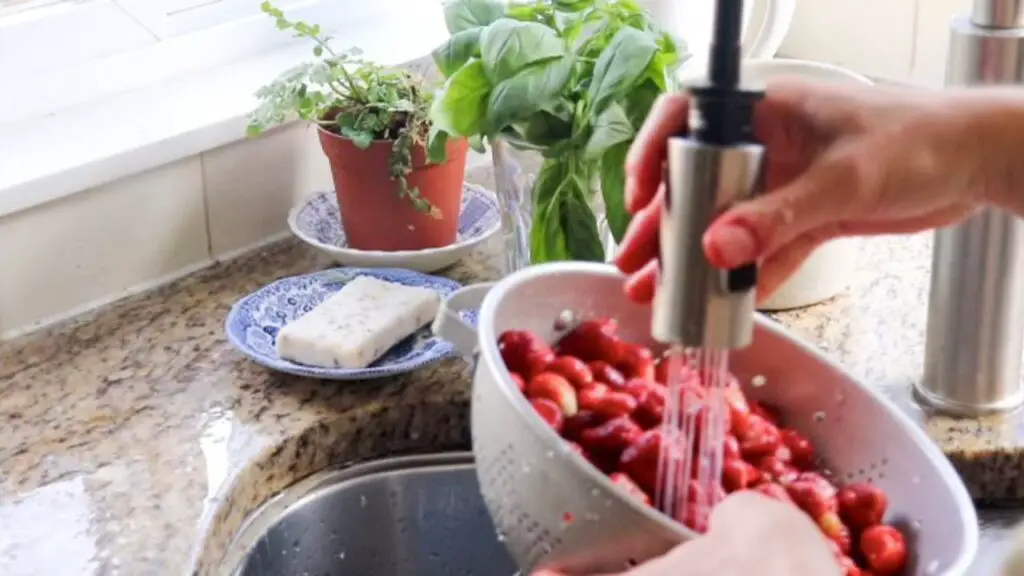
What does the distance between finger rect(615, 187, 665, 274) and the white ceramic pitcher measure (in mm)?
369

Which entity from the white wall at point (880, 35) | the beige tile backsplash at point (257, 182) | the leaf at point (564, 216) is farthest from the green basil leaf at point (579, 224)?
the white wall at point (880, 35)

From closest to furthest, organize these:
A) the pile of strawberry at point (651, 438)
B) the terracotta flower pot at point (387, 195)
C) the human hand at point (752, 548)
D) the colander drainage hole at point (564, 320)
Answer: the human hand at point (752, 548) < the pile of strawberry at point (651, 438) < the colander drainage hole at point (564, 320) < the terracotta flower pot at point (387, 195)

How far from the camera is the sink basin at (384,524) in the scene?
38.4 inches

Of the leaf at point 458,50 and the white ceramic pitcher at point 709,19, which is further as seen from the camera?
the white ceramic pitcher at point 709,19

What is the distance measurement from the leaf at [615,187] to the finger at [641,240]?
170mm

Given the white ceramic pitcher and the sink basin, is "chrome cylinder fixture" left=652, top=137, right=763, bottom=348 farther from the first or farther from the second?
the white ceramic pitcher

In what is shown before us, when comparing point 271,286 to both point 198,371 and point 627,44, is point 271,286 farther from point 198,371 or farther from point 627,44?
point 627,44

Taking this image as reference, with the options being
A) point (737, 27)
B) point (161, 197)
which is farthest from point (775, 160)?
point (161, 197)

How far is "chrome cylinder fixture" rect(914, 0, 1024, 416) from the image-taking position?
0.86 metres

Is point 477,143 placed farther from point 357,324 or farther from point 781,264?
point 781,264

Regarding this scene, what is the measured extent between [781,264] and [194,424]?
1.30 feet

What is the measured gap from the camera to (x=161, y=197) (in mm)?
1125

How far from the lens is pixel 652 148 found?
712 millimetres

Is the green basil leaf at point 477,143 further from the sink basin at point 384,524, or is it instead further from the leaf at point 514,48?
the sink basin at point 384,524
